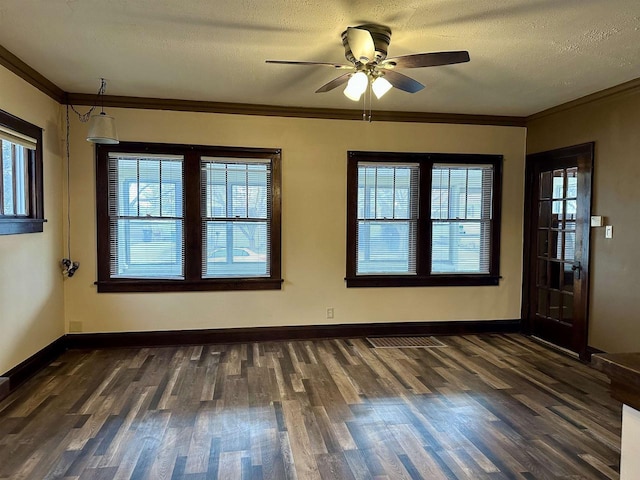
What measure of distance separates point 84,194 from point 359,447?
12.1 ft

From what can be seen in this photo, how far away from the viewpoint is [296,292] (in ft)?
16.0

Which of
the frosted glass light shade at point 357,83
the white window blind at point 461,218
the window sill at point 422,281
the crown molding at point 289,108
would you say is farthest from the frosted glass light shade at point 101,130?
the white window blind at point 461,218

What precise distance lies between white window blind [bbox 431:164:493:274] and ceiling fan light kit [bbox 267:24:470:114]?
7.37ft

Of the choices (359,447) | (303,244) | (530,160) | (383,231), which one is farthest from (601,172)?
(359,447)

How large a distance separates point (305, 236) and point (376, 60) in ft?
7.96

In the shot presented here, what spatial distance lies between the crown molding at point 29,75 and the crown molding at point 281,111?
17 centimetres

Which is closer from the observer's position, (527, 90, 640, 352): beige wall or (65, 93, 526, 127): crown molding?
(527, 90, 640, 352): beige wall

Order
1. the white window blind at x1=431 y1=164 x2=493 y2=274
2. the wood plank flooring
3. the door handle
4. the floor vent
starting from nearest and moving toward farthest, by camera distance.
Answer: the wood plank flooring
the door handle
the floor vent
the white window blind at x1=431 y1=164 x2=493 y2=274

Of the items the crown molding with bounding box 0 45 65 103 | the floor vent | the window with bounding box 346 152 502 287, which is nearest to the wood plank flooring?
the floor vent

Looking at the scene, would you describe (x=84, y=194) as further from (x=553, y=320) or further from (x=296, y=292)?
(x=553, y=320)

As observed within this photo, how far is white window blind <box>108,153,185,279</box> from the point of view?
450 centimetres

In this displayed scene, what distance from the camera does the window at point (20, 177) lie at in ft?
10.8

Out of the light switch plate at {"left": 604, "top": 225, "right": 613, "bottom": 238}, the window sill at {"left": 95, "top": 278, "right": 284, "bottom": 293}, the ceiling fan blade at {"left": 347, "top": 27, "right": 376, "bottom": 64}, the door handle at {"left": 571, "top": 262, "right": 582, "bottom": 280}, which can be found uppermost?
the ceiling fan blade at {"left": 347, "top": 27, "right": 376, "bottom": 64}

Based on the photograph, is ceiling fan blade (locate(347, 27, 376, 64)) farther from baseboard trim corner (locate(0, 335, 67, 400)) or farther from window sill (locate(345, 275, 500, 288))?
baseboard trim corner (locate(0, 335, 67, 400))
